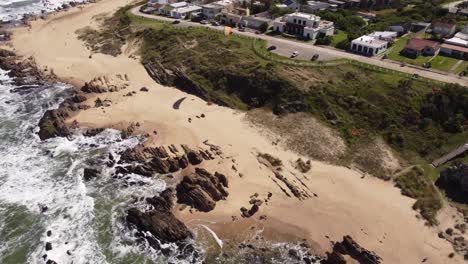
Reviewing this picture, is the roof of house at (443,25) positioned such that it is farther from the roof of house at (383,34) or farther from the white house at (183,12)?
the white house at (183,12)

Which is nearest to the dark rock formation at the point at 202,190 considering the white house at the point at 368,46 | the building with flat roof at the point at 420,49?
the white house at the point at 368,46

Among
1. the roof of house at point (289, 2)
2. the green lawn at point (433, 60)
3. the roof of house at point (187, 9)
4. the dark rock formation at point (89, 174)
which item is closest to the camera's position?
the dark rock formation at point (89, 174)

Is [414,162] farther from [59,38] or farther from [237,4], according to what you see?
[59,38]

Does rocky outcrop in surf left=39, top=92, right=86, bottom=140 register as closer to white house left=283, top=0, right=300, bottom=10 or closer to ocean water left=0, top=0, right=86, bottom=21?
white house left=283, top=0, right=300, bottom=10

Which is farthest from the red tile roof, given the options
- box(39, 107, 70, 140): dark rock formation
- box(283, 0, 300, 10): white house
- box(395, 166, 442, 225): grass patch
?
box(39, 107, 70, 140): dark rock formation

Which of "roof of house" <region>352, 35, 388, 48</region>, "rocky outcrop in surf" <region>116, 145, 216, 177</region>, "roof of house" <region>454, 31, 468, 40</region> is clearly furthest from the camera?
"roof of house" <region>454, 31, 468, 40</region>

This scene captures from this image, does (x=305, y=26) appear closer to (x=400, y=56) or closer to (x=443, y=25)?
(x=400, y=56)
